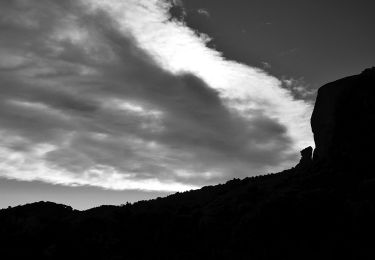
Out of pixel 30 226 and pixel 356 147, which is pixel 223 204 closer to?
pixel 356 147

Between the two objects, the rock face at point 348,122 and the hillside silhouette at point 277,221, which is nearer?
the hillside silhouette at point 277,221

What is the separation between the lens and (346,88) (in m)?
32.7

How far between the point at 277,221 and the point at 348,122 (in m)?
14.4

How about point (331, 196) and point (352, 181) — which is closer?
point (331, 196)

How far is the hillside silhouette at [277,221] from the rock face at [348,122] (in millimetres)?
93

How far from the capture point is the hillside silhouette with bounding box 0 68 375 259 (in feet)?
66.4

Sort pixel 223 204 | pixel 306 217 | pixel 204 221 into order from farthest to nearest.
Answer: pixel 223 204 < pixel 204 221 < pixel 306 217

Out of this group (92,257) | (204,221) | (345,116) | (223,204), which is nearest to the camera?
(92,257)

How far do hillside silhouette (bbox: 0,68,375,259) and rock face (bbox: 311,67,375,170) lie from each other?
0.30ft

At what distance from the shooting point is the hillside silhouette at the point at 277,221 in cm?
2023

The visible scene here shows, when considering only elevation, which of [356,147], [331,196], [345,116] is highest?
[345,116]

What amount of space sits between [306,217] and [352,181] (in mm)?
7435

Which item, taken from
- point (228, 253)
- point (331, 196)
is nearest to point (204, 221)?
point (228, 253)

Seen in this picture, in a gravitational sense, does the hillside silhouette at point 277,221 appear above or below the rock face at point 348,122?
below
